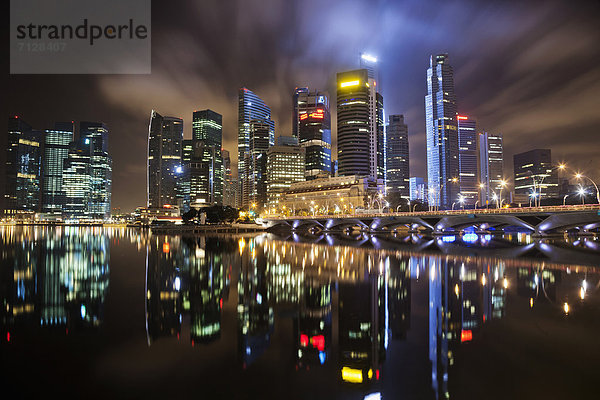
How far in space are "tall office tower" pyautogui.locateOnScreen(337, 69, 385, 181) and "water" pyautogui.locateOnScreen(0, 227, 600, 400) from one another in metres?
164

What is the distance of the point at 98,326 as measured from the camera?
11.6 m

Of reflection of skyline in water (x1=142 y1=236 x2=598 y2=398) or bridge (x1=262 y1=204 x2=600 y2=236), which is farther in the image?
bridge (x1=262 y1=204 x2=600 y2=236)

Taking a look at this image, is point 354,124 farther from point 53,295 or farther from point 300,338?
point 300,338

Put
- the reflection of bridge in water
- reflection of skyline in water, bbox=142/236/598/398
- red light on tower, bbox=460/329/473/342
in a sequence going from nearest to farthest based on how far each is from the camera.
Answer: reflection of skyline in water, bbox=142/236/598/398
red light on tower, bbox=460/329/473/342
the reflection of bridge in water

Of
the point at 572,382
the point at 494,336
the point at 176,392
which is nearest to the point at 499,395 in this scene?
the point at 572,382

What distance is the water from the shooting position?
733cm

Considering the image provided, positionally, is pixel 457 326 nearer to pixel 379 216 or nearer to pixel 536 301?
pixel 536 301

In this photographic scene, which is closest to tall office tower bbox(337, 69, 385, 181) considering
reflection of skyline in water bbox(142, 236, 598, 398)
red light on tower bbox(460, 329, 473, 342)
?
reflection of skyline in water bbox(142, 236, 598, 398)

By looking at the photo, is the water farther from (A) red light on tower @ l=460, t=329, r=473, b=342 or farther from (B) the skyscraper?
(B) the skyscraper

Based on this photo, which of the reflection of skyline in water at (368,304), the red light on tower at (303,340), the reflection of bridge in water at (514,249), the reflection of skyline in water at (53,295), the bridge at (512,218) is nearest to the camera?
the reflection of skyline in water at (368,304)

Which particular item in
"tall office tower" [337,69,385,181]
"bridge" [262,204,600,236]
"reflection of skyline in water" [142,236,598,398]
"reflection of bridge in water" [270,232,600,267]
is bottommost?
"reflection of bridge in water" [270,232,600,267]

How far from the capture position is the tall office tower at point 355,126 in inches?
7156

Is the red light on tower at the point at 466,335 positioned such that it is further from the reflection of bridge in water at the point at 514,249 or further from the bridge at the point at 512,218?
the bridge at the point at 512,218

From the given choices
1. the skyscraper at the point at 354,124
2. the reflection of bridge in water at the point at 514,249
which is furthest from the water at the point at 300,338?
the skyscraper at the point at 354,124
